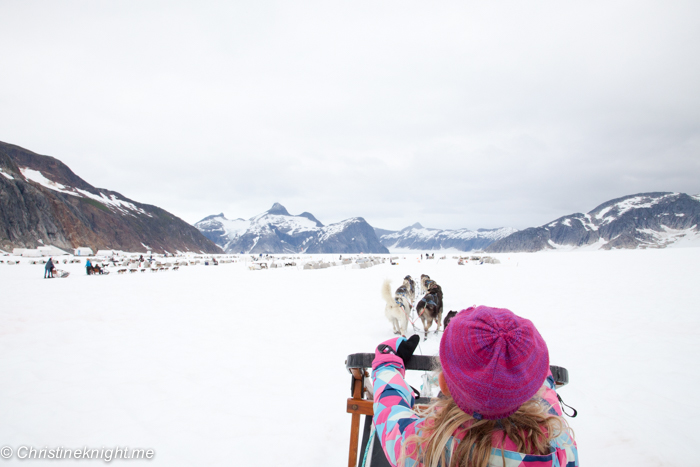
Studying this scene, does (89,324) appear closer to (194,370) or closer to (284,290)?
(194,370)

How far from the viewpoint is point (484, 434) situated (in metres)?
1.22

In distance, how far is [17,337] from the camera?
21.5ft

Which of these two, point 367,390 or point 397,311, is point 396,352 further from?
point 397,311

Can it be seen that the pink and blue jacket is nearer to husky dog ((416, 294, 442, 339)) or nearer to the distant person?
husky dog ((416, 294, 442, 339))

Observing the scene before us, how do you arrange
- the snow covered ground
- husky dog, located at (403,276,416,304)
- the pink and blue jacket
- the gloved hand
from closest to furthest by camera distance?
the pink and blue jacket, the gloved hand, the snow covered ground, husky dog, located at (403,276,416,304)

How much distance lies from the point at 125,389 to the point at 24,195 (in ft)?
249

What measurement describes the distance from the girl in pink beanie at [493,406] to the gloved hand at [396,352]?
1.65ft

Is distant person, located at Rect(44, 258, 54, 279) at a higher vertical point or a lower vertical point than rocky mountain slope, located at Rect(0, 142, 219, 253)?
lower

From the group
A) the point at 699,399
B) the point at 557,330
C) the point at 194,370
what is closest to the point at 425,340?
the point at 557,330

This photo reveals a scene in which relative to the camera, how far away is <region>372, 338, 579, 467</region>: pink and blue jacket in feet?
3.79

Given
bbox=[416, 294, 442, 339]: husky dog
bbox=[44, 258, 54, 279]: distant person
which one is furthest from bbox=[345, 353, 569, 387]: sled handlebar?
bbox=[44, 258, 54, 279]: distant person

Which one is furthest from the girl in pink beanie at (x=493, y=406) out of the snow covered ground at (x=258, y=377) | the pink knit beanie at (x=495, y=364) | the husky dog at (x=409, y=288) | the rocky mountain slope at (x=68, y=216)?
the rocky mountain slope at (x=68, y=216)

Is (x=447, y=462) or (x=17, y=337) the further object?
(x=17, y=337)

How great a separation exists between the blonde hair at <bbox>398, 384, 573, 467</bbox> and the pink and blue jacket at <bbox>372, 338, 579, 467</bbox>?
0.09 ft
